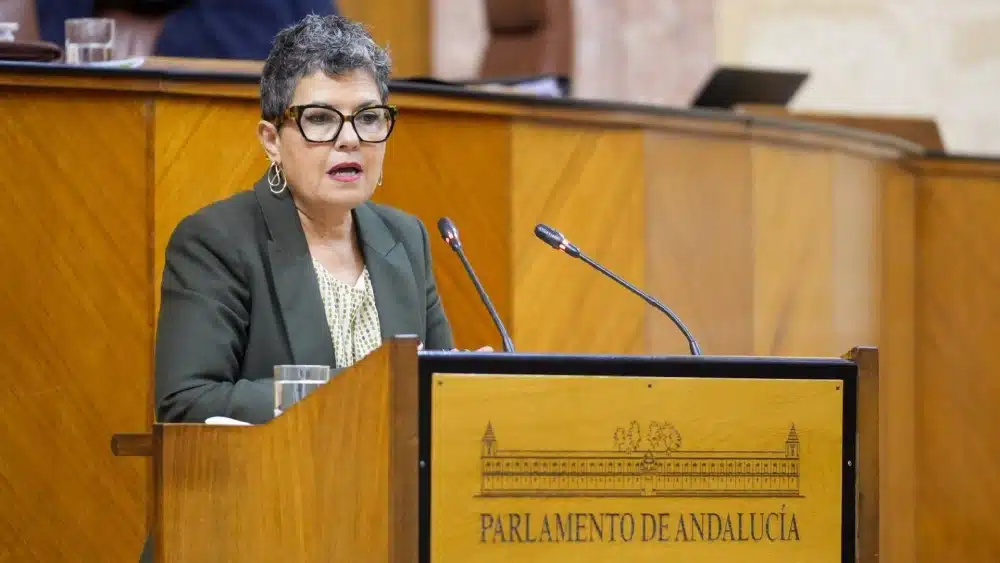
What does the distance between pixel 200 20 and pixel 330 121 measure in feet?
7.40

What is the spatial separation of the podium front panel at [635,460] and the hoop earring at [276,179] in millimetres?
826

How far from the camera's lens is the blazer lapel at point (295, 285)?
271 cm

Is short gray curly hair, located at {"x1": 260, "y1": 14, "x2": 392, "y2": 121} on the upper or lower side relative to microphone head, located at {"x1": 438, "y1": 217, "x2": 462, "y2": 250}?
upper

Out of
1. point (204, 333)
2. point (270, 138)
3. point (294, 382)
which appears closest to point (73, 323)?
point (270, 138)

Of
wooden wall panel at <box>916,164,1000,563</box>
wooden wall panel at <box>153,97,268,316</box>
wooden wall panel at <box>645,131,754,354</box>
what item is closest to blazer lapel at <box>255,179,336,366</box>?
wooden wall panel at <box>153,97,268,316</box>

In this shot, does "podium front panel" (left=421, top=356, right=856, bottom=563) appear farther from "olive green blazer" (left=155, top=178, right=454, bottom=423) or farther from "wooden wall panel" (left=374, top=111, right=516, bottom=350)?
"wooden wall panel" (left=374, top=111, right=516, bottom=350)

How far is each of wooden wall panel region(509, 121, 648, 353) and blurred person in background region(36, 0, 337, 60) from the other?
1179 mm

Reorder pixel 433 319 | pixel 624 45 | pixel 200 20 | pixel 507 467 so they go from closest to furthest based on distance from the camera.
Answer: pixel 507 467 < pixel 433 319 < pixel 200 20 < pixel 624 45

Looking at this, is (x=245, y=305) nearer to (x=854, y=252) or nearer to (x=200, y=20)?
(x=200, y=20)

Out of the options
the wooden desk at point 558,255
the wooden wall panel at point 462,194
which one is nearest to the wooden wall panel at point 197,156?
the wooden desk at point 558,255

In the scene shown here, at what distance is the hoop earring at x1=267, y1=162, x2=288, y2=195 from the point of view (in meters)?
2.83

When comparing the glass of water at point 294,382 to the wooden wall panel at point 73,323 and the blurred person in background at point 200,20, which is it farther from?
the blurred person in background at point 200,20

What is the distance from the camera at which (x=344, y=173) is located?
2.79m

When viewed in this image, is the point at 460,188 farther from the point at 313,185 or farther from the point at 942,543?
the point at 942,543
